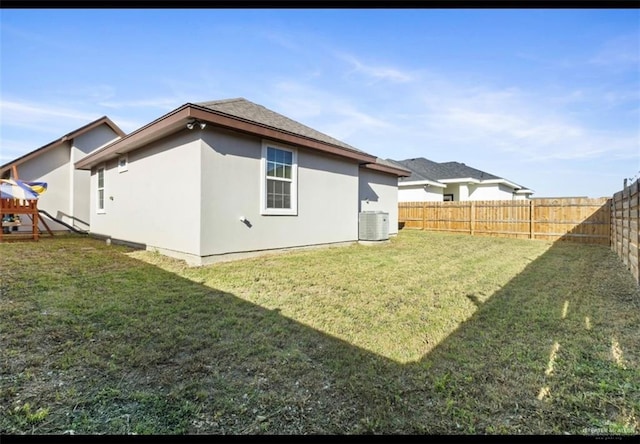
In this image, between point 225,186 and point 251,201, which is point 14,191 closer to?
point 225,186

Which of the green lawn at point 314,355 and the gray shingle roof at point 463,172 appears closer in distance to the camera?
the green lawn at point 314,355

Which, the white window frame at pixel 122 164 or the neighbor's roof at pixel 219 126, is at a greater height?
the neighbor's roof at pixel 219 126

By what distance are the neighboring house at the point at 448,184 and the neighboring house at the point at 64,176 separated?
16.1 m

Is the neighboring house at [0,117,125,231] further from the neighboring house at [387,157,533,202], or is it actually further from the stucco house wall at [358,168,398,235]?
the neighboring house at [387,157,533,202]

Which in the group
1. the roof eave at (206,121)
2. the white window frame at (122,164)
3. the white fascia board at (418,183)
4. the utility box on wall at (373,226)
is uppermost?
the white fascia board at (418,183)

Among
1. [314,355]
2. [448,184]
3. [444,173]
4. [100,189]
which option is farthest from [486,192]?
[314,355]

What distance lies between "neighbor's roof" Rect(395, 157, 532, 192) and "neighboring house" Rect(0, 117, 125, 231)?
16.2 meters

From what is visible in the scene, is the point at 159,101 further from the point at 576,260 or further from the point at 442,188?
the point at 442,188

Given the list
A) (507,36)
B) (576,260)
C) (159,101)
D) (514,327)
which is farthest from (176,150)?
(576,260)

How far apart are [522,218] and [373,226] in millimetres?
8165

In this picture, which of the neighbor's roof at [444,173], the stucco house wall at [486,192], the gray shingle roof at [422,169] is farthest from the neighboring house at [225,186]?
the stucco house wall at [486,192]

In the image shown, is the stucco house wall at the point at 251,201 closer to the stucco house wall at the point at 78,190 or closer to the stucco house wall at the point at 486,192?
the stucco house wall at the point at 78,190

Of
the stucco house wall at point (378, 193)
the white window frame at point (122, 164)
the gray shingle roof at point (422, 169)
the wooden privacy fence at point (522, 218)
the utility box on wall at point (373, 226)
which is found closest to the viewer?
the white window frame at point (122, 164)

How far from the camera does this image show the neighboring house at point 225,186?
20.0 feet
